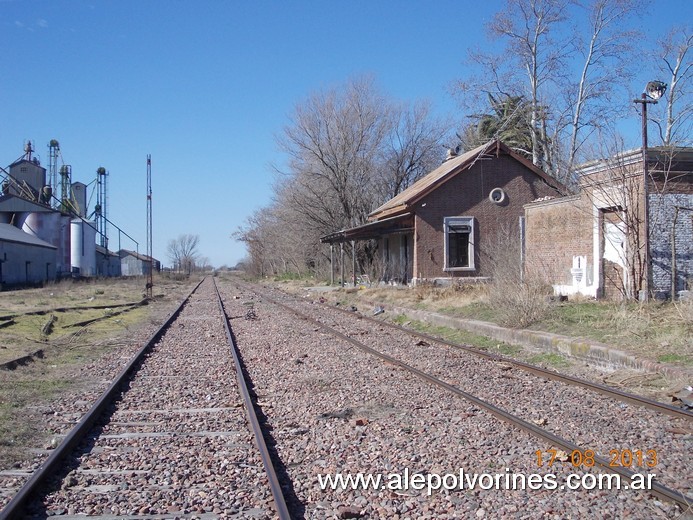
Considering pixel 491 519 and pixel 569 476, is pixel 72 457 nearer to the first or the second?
pixel 491 519

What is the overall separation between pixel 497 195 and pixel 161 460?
76.8ft

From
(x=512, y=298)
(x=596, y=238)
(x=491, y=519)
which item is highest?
(x=596, y=238)

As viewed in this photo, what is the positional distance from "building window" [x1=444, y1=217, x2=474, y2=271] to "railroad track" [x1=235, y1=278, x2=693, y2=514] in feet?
50.1

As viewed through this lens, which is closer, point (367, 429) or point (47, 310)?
point (367, 429)

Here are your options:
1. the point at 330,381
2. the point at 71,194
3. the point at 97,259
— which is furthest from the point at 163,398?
the point at 71,194

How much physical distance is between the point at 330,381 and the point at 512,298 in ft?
20.9

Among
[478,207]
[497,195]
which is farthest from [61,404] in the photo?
[497,195]

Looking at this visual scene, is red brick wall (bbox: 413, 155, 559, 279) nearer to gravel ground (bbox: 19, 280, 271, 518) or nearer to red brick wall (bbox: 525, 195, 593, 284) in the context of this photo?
red brick wall (bbox: 525, 195, 593, 284)

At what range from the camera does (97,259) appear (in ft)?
260

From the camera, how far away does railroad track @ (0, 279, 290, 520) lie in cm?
467

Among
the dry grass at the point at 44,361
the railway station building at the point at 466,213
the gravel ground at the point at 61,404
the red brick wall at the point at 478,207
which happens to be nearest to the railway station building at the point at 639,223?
the railway station building at the point at 466,213
